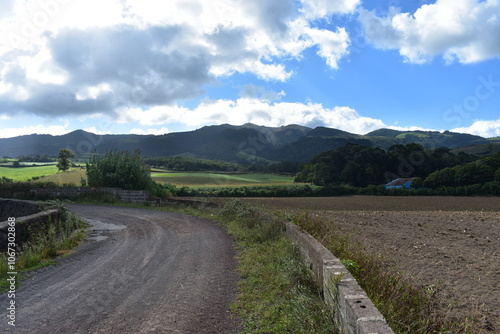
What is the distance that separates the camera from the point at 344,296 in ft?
11.6

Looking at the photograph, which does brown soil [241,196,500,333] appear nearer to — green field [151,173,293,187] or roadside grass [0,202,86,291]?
roadside grass [0,202,86,291]

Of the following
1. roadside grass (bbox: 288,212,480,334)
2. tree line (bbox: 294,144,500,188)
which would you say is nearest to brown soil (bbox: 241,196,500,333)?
roadside grass (bbox: 288,212,480,334)

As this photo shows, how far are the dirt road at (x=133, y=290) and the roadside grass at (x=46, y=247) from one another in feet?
1.02

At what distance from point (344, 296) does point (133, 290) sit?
3.51m

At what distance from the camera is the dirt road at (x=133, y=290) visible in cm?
412

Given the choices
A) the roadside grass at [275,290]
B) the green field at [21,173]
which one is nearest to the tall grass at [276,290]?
the roadside grass at [275,290]

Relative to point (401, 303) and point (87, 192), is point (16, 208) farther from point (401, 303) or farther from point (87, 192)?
point (401, 303)

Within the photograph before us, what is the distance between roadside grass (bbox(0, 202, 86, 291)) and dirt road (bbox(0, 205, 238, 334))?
1.02 feet

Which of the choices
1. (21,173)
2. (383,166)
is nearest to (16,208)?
(21,173)

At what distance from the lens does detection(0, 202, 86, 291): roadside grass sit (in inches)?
Answer: 250

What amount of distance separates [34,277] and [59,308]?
2014mm

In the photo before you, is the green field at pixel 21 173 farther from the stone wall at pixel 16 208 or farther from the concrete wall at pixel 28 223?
the concrete wall at pixel 28 223

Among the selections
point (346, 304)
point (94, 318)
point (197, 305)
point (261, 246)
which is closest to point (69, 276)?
point (94, 318)

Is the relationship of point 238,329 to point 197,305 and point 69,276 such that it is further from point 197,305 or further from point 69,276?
point 69,276
